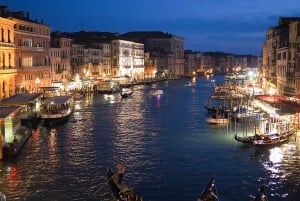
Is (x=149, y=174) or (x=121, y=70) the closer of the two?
(x=149, y=174)

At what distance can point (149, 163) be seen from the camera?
19094 millimetres

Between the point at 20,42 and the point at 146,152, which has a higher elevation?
the point at 20,42

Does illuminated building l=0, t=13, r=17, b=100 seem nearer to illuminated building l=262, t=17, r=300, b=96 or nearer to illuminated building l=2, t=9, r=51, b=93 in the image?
illuminated building l=2, t=9, r=51, b=93

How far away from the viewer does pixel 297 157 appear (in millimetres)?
19672

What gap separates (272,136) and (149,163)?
6239 mm

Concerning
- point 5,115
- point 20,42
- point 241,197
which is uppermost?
point 20,42

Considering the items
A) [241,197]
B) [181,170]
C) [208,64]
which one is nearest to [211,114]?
[181,170]

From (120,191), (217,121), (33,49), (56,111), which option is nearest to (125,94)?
(33,49)

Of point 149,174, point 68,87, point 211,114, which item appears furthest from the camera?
point 68,87

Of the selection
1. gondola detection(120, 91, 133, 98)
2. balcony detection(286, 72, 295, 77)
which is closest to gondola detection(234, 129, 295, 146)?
balcony detection(286, 72, 295, 77)

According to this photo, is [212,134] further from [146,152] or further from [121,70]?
[121,70]

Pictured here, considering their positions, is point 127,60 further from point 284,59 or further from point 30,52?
point 284,59

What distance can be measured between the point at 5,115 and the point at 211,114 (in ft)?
56.4

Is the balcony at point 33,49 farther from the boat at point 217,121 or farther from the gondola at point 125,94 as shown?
the boat at point 217,121
